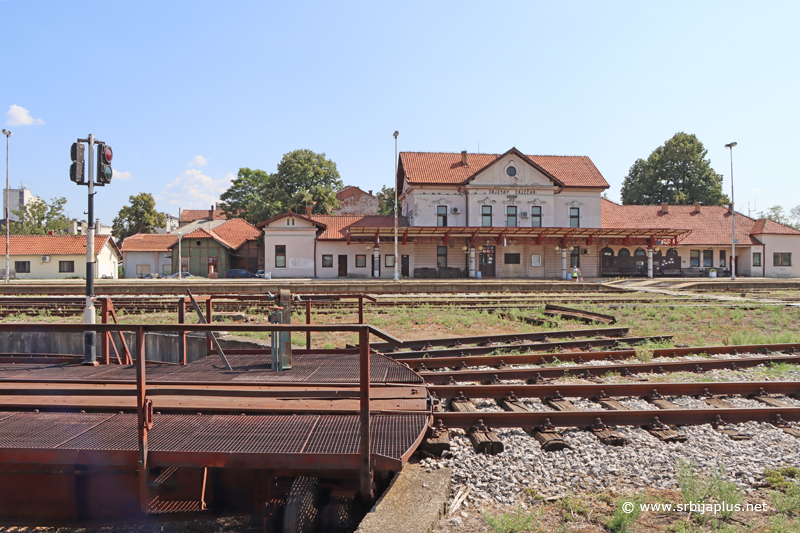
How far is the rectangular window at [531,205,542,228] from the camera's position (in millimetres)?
43969

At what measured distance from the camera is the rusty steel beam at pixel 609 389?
656 centimetres

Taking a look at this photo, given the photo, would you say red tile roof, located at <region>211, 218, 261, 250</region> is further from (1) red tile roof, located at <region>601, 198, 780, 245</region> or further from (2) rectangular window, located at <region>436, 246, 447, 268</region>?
(1) red tile roof, located at <region>601, 198, 780, 245</region>

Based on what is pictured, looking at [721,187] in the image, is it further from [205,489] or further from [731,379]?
[205,489]

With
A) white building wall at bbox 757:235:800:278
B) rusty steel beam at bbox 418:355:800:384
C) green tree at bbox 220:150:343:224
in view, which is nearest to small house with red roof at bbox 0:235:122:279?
green tree at bbox 220:150:343:224

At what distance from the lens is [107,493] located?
3754 mm

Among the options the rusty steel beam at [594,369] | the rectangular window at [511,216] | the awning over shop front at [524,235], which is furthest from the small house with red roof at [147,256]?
the rusty steel beam at [594,369]

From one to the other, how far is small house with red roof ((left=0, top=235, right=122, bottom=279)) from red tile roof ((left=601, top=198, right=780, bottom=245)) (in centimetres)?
4883

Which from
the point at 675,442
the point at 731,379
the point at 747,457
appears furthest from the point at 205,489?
the point at 731,379

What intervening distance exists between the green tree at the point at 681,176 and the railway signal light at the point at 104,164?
74.3 m

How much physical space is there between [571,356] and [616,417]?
3.59 m

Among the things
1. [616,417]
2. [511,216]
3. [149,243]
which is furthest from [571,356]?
[149,243]

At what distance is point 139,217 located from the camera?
68000mm

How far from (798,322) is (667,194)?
211 feet

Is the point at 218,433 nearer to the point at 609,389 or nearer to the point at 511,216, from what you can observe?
the point at 609,389
